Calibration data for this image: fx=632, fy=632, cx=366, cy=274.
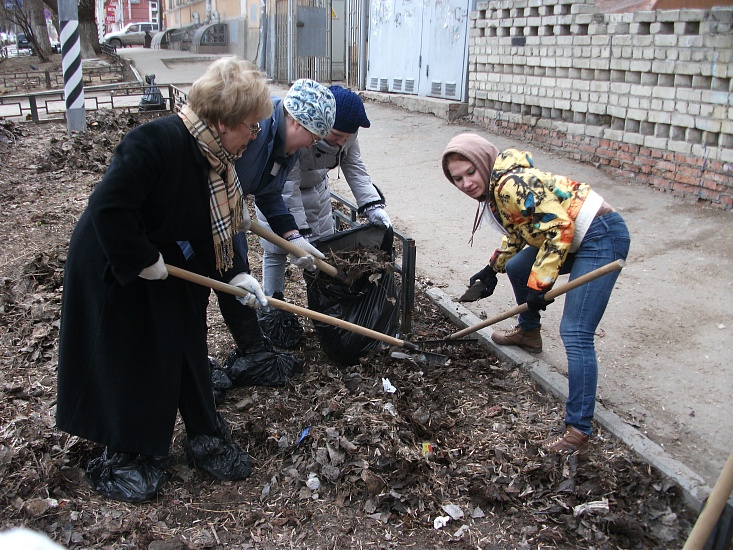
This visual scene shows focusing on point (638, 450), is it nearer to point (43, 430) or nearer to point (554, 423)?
point (554, 423)

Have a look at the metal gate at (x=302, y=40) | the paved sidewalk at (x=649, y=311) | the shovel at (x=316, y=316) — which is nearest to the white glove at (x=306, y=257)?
the shovel at (x=316, y=316)

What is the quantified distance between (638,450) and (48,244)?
16.8 feet

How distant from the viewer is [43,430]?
9.93 ft

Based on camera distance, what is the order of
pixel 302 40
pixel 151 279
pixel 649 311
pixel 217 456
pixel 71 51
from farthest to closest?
pixel 302 40
pixel 71 51
pixel 649 311
pixel 217 456
pixel 151 279

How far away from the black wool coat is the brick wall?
5.59 m

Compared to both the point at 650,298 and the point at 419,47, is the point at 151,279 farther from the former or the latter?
the point at 419,47

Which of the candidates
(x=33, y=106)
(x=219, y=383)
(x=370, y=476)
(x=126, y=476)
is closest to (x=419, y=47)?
(x=33, y=106)

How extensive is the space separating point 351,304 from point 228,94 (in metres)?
1.57

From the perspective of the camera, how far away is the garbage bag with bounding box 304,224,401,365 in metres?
3.46

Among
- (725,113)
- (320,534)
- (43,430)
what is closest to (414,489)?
(320,534)

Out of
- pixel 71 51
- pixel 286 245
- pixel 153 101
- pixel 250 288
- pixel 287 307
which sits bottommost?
pixel 287 307

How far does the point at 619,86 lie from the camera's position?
7.25 meters

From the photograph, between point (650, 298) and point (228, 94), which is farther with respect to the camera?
point (650, 298)

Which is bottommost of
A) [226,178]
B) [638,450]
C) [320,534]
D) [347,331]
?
[320,534]
